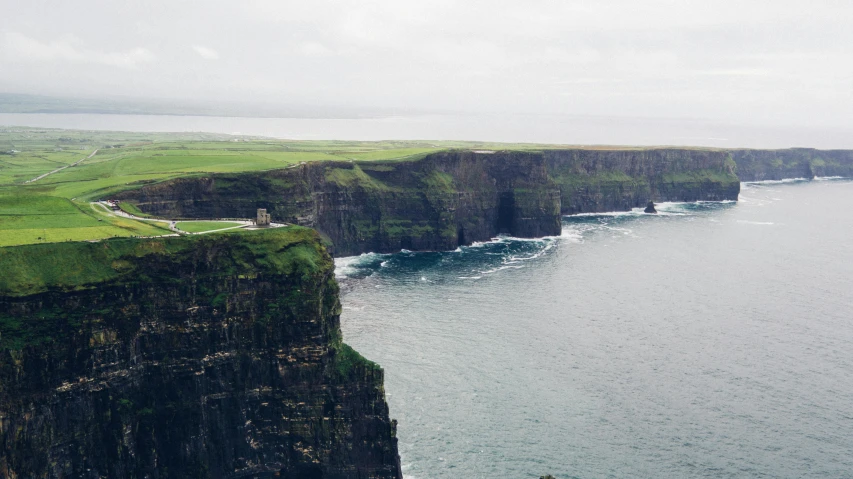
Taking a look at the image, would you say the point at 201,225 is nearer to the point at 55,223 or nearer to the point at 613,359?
the point at 55,223

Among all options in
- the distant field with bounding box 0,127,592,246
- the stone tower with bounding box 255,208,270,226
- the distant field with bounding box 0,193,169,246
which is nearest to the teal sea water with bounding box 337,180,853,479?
the stone tower with bounding box 255,208,270,226

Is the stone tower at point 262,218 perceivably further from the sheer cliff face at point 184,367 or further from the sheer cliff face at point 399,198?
the sheer cliff face at point 399,198

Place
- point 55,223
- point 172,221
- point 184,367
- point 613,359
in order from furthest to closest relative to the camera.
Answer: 1. point 613,359
2. point 172,221
3. point 55,223
4. point 184,367

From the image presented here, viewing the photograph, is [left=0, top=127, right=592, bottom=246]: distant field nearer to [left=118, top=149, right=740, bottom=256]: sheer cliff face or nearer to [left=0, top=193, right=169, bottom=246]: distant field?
[left=0, top=193, right=169, bottom=246]: distant field

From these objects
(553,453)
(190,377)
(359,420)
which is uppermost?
(190,377)

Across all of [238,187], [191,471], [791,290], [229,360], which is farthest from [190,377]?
[791,290]

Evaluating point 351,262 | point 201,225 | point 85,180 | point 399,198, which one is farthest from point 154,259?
point 399,198

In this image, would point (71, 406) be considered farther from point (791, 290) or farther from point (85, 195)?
point (791, 290)
